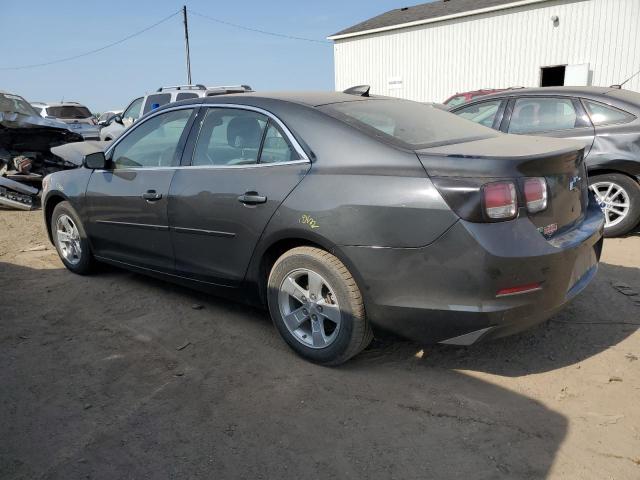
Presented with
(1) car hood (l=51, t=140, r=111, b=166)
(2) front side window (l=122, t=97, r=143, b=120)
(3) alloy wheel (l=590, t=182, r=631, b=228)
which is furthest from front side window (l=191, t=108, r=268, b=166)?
(2) front side window (l=122, t=97, r=143, b=120)

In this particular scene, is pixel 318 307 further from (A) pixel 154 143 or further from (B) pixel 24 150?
(B) pixel 24 150

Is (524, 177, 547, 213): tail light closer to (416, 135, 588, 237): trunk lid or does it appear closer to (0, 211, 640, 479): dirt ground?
(416, 135, 588, 237): trunk lid

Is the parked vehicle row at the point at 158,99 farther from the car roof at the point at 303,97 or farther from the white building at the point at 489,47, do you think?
the white building at the point at 489,47

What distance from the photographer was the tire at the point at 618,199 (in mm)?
5602

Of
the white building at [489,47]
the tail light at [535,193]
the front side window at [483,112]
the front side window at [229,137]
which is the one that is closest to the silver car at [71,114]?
the white building at [489,47]

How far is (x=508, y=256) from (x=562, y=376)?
959 mm

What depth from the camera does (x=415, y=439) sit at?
256 cm

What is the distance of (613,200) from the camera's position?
5.75m

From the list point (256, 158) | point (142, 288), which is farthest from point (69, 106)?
point (256, 158)

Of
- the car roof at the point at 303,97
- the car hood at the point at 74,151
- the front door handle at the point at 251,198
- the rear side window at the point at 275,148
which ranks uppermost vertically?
the car roof at the point at 303,97

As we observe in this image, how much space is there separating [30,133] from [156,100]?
165 inches

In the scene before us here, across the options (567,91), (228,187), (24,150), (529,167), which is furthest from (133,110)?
(529,167)

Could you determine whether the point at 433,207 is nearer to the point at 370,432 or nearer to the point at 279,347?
the point at 370,432

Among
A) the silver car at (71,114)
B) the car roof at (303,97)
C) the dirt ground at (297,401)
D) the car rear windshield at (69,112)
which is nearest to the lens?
the dirt ground at (297,401)
